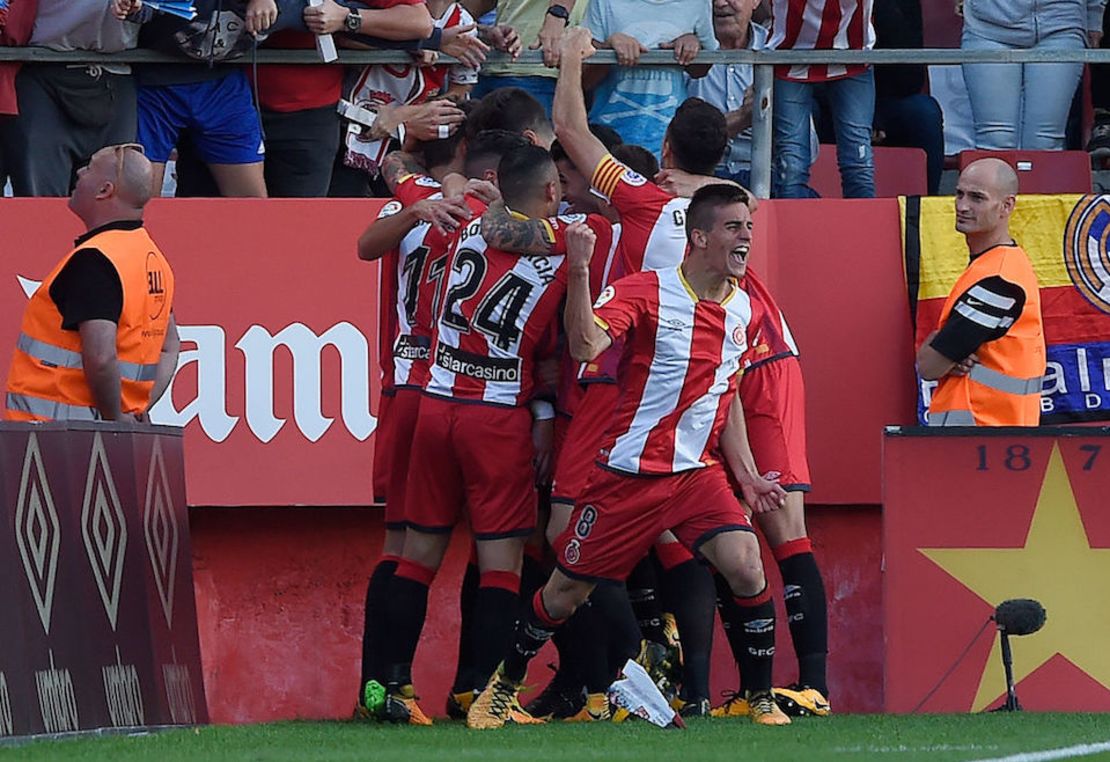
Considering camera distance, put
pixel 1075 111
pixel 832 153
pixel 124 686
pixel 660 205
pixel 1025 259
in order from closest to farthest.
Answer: pixel 124 686 → pixel 660 205 → pixel 1025 259 → pixel 832 153 → pixel 1075 111

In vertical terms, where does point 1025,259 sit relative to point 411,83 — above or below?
below

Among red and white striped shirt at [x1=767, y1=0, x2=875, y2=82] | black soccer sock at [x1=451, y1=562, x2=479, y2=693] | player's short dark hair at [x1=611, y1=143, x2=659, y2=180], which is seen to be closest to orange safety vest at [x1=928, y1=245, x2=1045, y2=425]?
player's short dark hair at [x1=611, y1=143, x2=659, y2=180]

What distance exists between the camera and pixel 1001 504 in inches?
362

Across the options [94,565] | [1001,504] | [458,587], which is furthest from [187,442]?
[1001,504]

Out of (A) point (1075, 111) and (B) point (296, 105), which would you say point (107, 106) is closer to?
(B) point (296, 105)

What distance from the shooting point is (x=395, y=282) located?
340 inches

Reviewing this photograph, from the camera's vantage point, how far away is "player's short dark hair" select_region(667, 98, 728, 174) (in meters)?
8.42

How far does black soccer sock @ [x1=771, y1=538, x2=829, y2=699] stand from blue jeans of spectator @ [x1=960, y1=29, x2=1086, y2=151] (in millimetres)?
3636

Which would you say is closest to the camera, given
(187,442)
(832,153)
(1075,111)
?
(187,442)

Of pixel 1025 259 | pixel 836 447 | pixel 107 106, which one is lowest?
pixel 836 447

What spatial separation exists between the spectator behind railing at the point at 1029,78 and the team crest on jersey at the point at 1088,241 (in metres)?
1.30

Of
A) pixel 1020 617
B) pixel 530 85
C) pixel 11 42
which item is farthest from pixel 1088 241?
pixel 11 42

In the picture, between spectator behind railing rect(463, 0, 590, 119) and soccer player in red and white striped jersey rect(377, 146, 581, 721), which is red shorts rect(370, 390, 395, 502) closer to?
soccer player in red and white striped jersey rect(377, 146, 581, 721)

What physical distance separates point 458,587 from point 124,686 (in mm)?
3015
